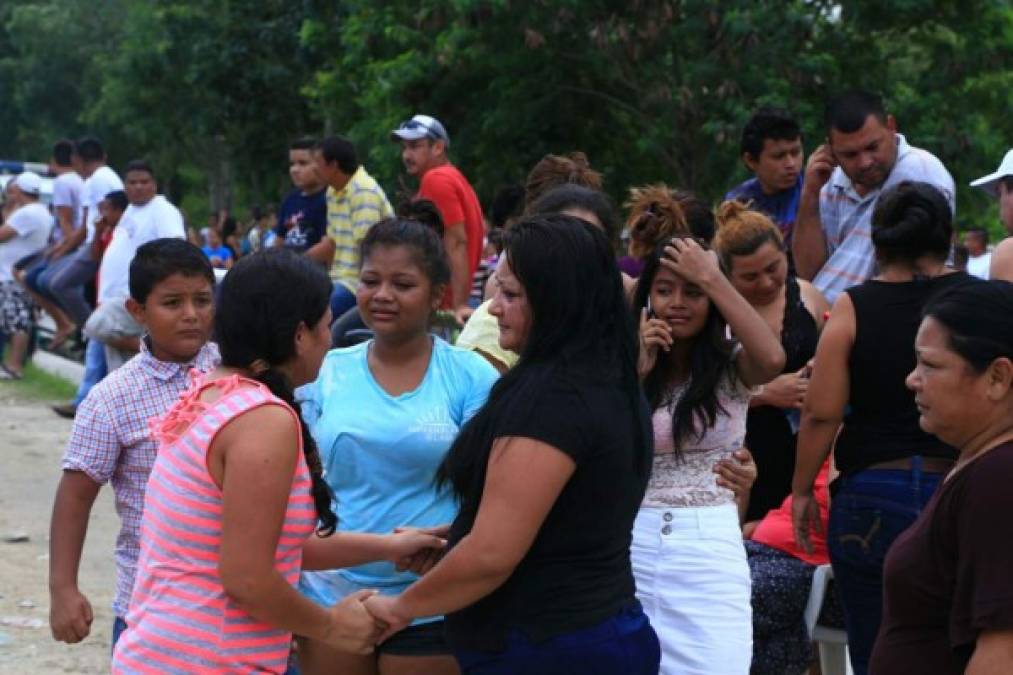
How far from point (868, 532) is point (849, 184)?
1875mm

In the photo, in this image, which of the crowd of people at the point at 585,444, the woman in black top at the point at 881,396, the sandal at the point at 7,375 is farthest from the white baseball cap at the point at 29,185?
the woman in black top at the point at 881,396

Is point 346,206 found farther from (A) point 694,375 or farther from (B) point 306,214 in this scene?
(A) point 694,375

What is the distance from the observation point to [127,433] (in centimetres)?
460

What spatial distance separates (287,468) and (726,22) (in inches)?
627

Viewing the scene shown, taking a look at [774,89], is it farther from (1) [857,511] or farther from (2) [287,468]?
(2) [287,468]

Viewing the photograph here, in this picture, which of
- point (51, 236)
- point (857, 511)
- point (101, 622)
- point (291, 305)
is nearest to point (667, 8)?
point (51, 236)

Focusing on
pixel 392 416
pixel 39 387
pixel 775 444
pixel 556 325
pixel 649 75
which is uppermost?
pixel 649 75

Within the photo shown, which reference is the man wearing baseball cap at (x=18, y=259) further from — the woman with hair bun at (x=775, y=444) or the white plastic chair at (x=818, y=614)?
the white plastic chair at (x=818, y=614)

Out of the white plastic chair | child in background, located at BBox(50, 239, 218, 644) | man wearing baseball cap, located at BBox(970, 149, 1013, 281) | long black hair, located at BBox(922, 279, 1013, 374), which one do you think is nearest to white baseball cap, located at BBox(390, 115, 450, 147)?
man wearing baseball cap, located at BBox(970, 149, 1013, 281)

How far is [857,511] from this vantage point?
5141mm

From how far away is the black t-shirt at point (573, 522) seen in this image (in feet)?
11.3

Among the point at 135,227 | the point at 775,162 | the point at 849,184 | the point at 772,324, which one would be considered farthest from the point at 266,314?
the point at 135,227

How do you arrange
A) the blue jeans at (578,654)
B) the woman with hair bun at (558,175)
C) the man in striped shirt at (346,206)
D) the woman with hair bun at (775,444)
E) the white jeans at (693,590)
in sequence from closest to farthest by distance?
1. the blue jeans at (578,654)
2. the white jeans at (693,590)
3. the woman with hair bun at (775,444)
4. the woman with hair bun at (558,175)
5. the man in striped shirt at (346,206)

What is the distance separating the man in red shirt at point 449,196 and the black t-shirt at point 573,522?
5358 millimetres
